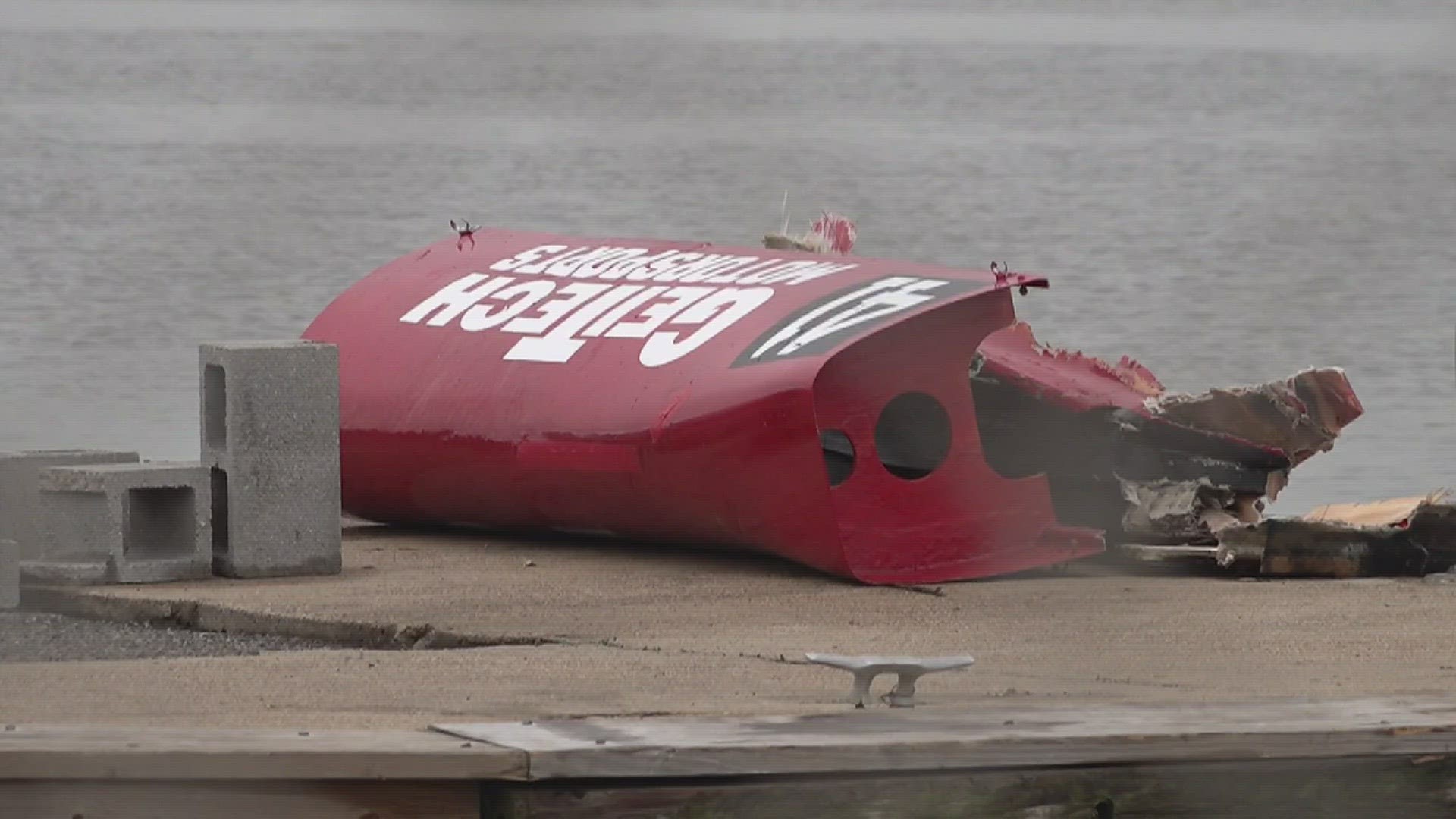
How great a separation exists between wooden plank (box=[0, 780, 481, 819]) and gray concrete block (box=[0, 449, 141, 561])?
3.83 metres

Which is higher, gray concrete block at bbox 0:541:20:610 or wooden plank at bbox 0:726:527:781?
gray concrete block at bbox 0:541:20:610

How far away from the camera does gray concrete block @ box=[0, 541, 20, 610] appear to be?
8031 millimetres

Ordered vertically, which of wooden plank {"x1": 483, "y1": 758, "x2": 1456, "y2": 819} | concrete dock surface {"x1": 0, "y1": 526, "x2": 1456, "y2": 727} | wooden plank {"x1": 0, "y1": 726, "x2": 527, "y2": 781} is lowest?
wooden plank {"x1": 483, "y1": 758, "x2": 1456, "y2": 819}

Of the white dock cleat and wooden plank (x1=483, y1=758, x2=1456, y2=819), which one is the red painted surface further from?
wooden plank (x1=483, y1=758, x2=1456, y2=819)

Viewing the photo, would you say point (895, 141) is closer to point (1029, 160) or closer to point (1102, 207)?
point (1029, 160)

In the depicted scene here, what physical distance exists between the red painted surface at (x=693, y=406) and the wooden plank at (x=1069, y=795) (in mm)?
3040

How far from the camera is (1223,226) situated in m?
2.31

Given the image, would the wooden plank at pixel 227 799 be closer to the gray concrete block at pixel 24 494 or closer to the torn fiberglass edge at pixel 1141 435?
the gray concrete block at pixel 24 494

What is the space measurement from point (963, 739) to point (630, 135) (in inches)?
124

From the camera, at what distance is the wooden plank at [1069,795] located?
4930 mm

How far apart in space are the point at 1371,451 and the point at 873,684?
324 inches

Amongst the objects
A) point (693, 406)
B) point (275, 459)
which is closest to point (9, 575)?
point (275, 459)

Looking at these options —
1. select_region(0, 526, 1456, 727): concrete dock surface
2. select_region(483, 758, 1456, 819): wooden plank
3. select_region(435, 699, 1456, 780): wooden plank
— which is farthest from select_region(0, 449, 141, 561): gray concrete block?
select_region(483, 758, 1456, 819): wooden plank

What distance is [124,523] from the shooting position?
27.8 ft
